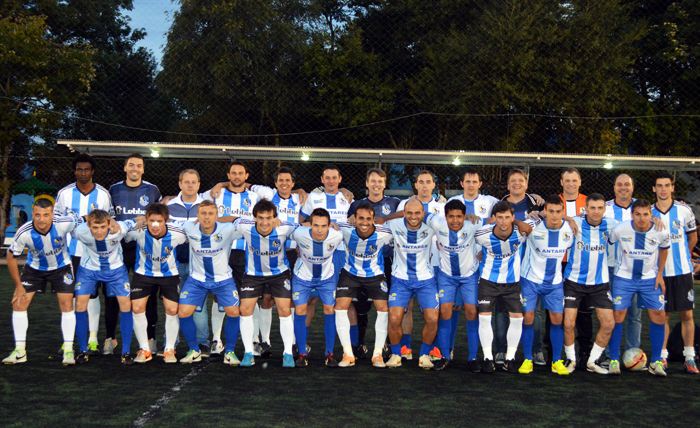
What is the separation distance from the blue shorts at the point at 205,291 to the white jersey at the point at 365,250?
41.0 inches

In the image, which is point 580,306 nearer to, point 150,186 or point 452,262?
point 452,262

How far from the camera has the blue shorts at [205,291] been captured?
5.17 meters

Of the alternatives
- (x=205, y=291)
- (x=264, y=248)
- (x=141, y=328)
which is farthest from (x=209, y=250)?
(x=141, y=328)

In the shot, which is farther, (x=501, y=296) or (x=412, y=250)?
(x=412, y=250)

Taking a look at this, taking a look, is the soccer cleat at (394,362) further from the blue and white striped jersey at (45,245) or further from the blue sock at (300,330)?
the blue and white striped jersey at (45,245)

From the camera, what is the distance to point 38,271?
518cm

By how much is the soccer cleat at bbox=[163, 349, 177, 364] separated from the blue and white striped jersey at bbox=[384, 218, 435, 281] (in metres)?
2.04

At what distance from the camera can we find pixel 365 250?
5250 millimetres

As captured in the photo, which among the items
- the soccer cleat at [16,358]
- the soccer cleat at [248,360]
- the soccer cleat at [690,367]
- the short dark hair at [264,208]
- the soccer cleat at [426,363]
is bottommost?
the soccer cleat at [690,367]

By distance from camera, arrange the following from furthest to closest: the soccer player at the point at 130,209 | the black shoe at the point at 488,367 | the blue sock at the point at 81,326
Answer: the soccer player at the point at 130,209
the blue sock at the point at 81,326
the black shoe at the point at 488,367

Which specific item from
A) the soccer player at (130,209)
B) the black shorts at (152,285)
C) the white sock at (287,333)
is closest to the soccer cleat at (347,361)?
the white sock at (287,333)

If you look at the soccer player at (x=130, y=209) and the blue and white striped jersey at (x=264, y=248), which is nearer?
the blue and white striped jersey at (x=264, y=248)

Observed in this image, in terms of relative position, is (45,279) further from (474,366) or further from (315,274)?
(474,366)

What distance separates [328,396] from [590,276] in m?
2.51
